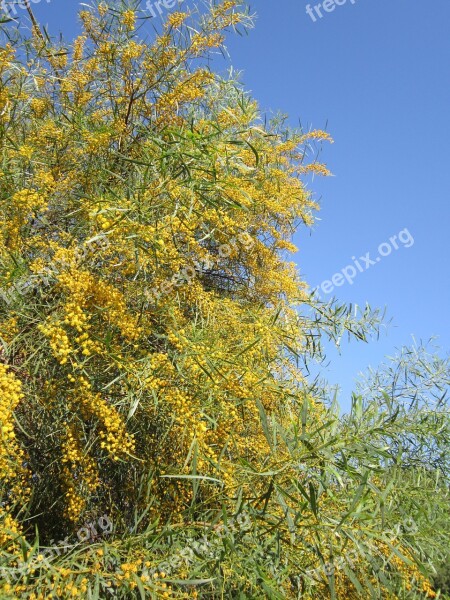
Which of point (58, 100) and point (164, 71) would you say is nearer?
point (164, 71)

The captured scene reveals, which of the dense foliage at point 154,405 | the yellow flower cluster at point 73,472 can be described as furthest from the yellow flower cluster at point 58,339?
the yellow flower cluster at point 73,472

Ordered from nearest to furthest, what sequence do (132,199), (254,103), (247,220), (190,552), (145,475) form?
(190,552), (132,199), (145,475), (247,220), (254,103)

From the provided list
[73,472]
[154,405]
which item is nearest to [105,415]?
[154,405]

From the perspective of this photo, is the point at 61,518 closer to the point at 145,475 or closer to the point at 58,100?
the point at 145,475

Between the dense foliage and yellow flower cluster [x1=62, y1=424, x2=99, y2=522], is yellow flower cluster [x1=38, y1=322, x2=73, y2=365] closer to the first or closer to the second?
the dense foliage

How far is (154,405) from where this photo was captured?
102 inches

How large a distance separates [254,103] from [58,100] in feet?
5.33

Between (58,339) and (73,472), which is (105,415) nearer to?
(58,339)

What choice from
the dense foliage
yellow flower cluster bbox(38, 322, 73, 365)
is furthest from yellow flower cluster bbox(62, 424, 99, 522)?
yellow flower cluster bbox(38, 322, 73, 365)

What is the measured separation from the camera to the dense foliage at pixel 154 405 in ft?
7.21

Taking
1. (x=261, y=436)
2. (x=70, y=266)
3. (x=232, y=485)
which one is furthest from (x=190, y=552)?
(x=70, y=266)

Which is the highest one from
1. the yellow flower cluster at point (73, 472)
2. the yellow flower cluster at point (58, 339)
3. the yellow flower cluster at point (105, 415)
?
the yellow flower cluster at point (58, 339)

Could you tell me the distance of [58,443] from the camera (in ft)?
9.81

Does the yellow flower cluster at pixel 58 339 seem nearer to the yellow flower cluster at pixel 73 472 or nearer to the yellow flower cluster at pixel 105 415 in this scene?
the yellow flower cluster at pixel 105 415
